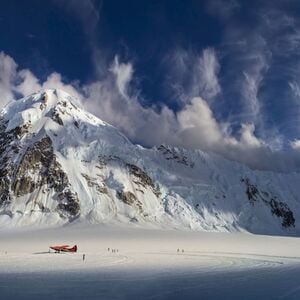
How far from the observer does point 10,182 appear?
636 ft

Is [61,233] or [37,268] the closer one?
[37,268]

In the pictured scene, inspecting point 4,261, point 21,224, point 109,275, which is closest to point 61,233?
point 21,224

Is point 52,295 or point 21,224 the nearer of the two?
point 52,295

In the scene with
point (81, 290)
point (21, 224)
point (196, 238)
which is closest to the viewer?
point (81, 290)

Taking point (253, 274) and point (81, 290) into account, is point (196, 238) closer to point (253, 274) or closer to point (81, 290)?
point (253, 274)

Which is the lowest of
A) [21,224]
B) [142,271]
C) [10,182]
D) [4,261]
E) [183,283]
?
[183,283]

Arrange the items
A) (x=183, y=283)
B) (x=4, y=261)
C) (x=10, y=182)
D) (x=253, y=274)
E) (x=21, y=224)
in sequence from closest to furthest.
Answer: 1. (x=183, y=283)
2. (x=253, y=274)
3. (x=4, y=261)
4. (x=21, y=224)
5. (x=10, y=182)

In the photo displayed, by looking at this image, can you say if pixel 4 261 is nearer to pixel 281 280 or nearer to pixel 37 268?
pixel 37 268

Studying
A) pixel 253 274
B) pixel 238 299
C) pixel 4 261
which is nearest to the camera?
pixel 238 299

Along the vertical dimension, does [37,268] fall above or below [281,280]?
above

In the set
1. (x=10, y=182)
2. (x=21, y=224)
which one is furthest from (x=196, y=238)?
(x=10, y=182)

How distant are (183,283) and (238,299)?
1087 cm

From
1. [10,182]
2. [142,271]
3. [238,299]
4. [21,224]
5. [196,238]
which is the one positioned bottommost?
[238,299]

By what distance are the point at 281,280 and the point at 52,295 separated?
87.9 feet
